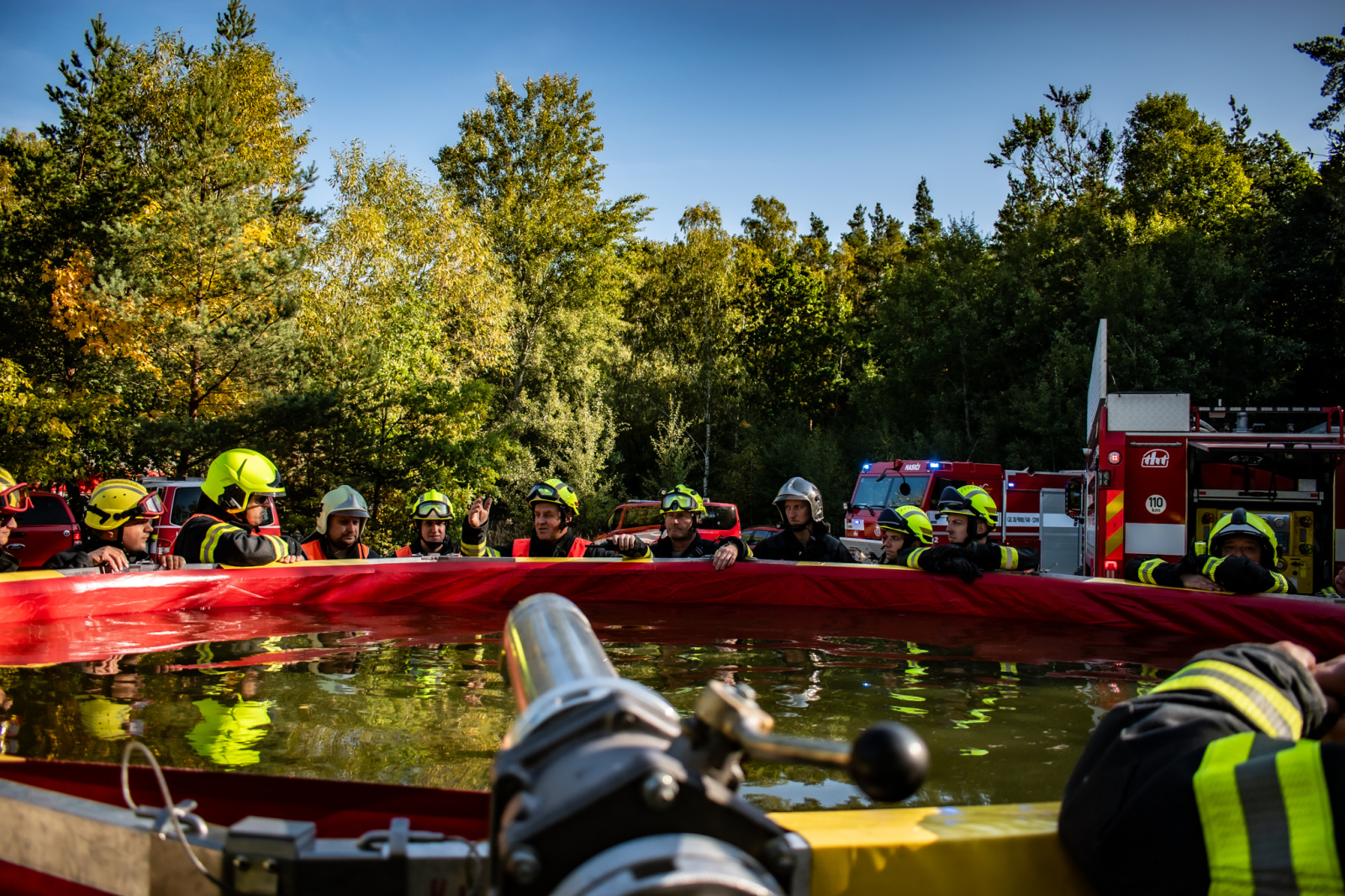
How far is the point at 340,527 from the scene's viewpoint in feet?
23.1

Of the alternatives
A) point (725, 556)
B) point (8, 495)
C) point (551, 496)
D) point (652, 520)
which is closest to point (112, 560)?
point (8, 495)

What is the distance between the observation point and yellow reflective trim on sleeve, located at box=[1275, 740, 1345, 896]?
1.21 m

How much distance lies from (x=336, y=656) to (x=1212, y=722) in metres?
3.68

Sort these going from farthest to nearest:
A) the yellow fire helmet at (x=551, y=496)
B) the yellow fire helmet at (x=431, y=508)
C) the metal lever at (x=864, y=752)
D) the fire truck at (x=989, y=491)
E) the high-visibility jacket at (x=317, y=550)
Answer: the fire truck at (x=989, y=491)
the yellow fire helmet at (x=431, y=508)
the yellow fire helmet at (x=551, y=496)
the high-visibility jacket at (x=317, y=550)
the metal lever at (x=864, y=752)

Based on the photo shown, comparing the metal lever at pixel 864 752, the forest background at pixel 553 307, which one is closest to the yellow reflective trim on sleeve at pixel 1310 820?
the metal lever at pixel 864 752

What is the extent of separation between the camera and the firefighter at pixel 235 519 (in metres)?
5.41

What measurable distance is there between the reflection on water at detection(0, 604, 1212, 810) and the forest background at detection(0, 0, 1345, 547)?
18.0 metres

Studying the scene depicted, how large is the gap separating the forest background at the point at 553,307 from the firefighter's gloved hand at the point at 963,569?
1927 cm

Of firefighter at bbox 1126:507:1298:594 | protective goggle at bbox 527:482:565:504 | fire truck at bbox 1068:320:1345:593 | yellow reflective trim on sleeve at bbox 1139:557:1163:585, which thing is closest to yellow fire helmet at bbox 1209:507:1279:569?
firefighter at bbox 1126:507:1298:594

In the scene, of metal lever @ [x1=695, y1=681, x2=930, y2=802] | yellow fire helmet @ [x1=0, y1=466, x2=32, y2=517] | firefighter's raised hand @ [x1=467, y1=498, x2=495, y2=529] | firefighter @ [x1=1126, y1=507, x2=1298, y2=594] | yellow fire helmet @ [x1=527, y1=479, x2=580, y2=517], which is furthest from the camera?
firefighter's raised hand @ [x1=467, y1=498, x2=495, y2=529]

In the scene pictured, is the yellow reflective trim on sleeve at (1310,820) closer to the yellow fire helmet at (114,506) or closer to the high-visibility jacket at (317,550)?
the high-visibility jacket at (317,550)

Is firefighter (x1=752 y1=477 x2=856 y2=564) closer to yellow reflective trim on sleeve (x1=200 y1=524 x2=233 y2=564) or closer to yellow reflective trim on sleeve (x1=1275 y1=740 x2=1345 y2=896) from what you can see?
yellow reflective trim on sleeve (x1=200 y1=524 x2=233 y2=564)

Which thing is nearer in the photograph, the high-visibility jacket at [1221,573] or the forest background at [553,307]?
the high-visibility jacket at [1221,573]

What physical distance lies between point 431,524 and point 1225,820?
748cm
